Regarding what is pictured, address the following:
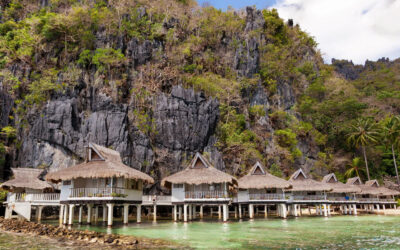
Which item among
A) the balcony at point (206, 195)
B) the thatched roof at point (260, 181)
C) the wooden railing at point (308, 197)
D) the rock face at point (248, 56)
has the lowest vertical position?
the wooden railing at point (308, 197)

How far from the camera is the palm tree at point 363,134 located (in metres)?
43.8

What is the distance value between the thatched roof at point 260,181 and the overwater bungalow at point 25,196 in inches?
601

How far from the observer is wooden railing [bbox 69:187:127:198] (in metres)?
19.9

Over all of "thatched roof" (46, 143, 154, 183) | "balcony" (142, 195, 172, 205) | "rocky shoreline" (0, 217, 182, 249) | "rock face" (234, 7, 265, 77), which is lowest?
"rocky shoreline" (0, 217, 182, 249)

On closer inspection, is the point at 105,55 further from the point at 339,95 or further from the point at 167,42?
the point at 339,95

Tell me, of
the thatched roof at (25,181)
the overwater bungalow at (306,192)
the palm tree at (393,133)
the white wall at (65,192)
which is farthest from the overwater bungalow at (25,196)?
the palm tree at (393,133)

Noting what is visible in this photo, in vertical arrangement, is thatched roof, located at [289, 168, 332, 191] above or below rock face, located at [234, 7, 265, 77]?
below

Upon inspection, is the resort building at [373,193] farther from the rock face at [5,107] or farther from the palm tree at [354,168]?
the rock face at [5,107]

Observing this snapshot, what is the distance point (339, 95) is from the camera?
160ft

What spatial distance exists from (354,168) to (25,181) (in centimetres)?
4214

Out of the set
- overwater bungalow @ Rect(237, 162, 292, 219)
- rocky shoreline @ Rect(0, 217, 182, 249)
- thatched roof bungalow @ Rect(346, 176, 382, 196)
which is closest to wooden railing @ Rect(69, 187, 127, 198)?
rocky shoreline @ Rect(0, 217, 182, 249)

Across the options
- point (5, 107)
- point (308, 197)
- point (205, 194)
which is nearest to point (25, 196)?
point (205, 194)

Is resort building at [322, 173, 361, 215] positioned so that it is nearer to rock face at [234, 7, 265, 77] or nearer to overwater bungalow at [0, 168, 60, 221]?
rock face at [234, 7, 265, 77]

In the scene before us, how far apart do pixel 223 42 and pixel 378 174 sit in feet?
103
